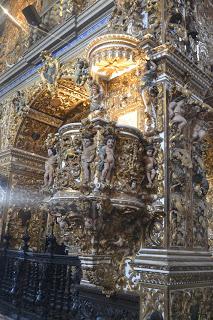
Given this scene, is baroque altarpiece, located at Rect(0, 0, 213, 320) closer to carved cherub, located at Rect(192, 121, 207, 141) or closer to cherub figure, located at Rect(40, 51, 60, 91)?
carved cherub, located at Rect(192, 121, 207, 141)

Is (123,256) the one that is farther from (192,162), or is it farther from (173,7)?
(173,7)

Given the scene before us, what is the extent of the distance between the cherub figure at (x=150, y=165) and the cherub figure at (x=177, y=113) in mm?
511

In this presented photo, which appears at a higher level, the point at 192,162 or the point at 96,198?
the point at 192,162

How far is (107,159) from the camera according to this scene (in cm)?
439

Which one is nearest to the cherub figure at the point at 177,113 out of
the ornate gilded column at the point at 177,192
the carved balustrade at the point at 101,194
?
the ornate gilded column at the point at 177,192

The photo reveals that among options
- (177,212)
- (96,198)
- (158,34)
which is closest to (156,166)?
(177,212)

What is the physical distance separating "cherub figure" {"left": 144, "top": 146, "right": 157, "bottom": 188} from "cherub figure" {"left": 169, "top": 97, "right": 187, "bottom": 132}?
51cm

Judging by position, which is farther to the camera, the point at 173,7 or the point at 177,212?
the point at 173,7

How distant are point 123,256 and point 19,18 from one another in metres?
8.10

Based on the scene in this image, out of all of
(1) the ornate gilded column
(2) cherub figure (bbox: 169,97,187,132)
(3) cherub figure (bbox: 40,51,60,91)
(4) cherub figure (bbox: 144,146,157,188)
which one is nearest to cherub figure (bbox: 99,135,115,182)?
(4) cherub figure (bbox: 144,146,157,188)

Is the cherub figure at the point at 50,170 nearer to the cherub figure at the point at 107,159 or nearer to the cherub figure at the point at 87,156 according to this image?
the cherub figure at the point at 87,156

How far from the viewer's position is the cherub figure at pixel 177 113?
484 cm

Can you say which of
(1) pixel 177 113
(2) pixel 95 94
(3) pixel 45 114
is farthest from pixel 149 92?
(3) pixel 45 114

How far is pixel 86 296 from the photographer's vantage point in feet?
16.8
